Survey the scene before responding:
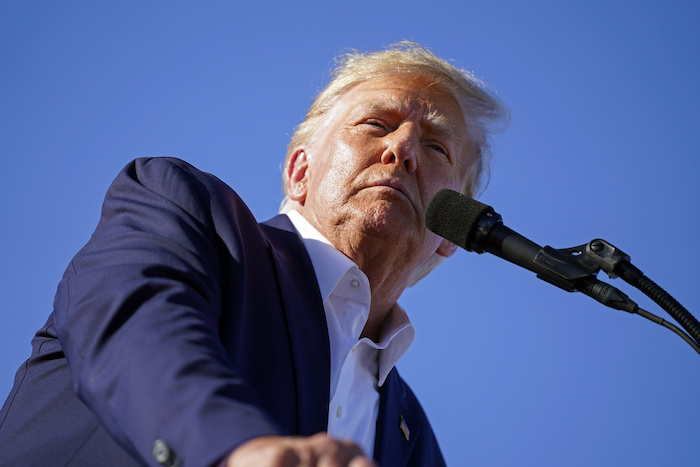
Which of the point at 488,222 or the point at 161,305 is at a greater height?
the point at 488,222

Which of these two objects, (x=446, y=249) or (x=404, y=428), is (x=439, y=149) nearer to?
(x=446, y=249)

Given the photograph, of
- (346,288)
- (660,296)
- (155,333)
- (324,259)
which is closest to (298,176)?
(324,259)

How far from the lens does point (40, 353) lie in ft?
6.22

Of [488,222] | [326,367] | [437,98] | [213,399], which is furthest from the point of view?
[437,98]

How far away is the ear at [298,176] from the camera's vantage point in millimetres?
2985

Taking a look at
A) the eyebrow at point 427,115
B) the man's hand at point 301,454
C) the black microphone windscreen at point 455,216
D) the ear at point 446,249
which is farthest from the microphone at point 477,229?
the ear at point 446,249

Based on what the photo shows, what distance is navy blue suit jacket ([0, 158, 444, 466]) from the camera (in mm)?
1057

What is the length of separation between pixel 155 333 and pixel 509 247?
89 centimetres

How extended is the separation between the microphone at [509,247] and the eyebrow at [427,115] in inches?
38.5

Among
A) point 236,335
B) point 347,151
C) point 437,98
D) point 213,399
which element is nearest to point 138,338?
point 213,399

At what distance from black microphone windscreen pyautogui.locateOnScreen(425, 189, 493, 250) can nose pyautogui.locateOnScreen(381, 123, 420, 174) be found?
0.71m

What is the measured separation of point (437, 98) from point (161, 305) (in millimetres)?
2064

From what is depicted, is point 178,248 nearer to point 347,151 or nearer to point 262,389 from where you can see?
point 262,389

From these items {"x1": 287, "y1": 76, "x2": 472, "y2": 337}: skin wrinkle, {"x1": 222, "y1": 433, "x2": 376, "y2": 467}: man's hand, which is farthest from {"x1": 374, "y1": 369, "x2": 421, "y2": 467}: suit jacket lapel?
{"x1": 222, "y1": 433, "x2": 376, "y2": 467}: man's hand
